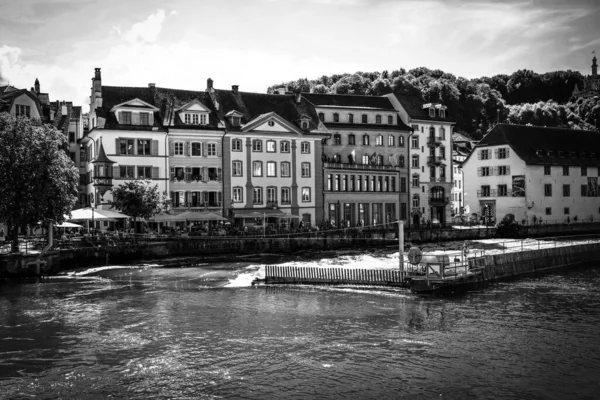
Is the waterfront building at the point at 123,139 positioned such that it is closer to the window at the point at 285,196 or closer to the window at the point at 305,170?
the window at the point at 285,196

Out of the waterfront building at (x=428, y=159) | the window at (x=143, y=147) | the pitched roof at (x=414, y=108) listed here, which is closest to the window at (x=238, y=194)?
the window at (x=143, y=147)

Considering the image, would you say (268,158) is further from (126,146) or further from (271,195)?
(126,146)

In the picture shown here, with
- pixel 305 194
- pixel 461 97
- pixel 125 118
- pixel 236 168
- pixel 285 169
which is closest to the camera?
pixel 125 118

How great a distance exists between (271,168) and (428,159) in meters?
25.1

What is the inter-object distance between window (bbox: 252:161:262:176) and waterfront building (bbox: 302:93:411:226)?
856cm

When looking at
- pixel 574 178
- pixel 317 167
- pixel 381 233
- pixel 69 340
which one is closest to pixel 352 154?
pixel 317 167

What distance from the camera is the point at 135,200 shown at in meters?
64.1

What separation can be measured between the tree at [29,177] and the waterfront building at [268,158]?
25.0m

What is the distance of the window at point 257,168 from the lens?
3105 inches

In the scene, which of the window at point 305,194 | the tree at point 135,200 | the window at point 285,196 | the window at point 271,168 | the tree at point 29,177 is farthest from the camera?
the window at point 305,194

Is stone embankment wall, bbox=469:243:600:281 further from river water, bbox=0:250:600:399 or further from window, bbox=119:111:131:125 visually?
window, bbox=119:111:131:125

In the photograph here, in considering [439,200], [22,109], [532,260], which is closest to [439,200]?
[439,200]

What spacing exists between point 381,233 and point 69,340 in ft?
167

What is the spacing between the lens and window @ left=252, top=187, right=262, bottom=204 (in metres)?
78.5
